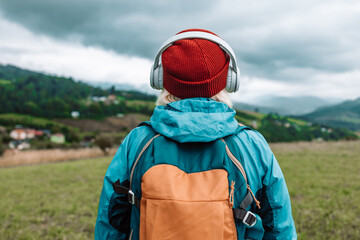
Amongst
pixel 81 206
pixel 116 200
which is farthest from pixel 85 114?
pixel 116 200

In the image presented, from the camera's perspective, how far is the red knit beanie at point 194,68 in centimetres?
139

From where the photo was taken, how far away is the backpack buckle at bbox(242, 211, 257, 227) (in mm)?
1328

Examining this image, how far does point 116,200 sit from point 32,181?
31.8ft

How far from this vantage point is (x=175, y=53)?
1425 mm

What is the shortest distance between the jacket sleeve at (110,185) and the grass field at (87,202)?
347 centimetres

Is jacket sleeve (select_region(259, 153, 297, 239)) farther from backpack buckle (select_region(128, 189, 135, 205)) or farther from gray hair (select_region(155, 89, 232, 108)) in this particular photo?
backpack buckle (select_region(128, 189, 135, 205))

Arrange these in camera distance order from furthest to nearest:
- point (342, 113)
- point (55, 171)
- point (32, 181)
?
point (342, 113), point (55, 171), point (32, 181)

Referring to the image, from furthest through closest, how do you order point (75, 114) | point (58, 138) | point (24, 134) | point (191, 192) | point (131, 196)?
1. point (75, 114)
2. point (58, 138)
3. point (24, 134)
4. point (131, 196)
5. point (191, 192)

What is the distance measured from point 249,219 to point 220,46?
107cm

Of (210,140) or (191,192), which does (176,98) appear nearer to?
(210,140)

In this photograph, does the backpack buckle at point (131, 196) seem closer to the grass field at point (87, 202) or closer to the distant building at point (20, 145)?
the grass field at point (87, 202)

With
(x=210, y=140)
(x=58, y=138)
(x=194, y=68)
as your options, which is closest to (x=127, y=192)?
(x=210, y=140)

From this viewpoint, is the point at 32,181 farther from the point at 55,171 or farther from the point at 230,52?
the point at 230,52

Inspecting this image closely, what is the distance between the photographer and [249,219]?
4.39 feet
